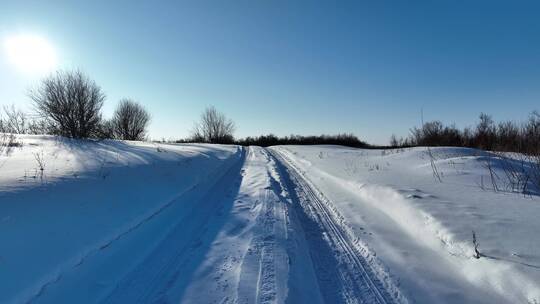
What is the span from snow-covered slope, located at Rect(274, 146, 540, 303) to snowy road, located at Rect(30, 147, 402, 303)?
19.4 inches

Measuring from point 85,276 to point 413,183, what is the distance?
25.4 ft

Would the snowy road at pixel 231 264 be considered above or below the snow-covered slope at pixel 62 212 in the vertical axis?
below

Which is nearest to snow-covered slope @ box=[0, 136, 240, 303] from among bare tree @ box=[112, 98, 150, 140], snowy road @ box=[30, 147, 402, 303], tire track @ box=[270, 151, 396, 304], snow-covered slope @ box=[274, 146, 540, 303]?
snowy road @ box=[30, 147, 402, 303]

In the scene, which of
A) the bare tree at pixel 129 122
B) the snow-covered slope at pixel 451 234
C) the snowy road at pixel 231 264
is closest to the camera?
the snowy road at pixel 231 264

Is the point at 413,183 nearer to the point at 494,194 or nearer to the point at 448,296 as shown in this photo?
the point at 494,194

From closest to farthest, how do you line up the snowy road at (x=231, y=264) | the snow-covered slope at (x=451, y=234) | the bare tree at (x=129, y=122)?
the snowy road at (x=231, y=264), the snow-covered slope at (x=451, y=234), the bare tree at (x=129, y=122)

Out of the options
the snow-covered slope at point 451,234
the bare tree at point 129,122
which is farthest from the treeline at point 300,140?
the snow-covered slope at point 451,234

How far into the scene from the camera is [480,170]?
359 inches

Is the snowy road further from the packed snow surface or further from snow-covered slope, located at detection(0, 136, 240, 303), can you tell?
snow-covered slope, located at detection(0, 136, 240, 303)

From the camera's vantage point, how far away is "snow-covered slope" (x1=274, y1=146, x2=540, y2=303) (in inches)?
130

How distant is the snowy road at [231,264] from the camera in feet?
10.4

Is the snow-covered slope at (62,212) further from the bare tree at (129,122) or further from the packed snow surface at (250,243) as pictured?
the bare tree at (129,122)

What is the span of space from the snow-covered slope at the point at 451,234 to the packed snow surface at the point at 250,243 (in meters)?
0.02

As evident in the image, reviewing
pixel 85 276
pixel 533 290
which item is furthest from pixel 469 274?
pixel 85 276
